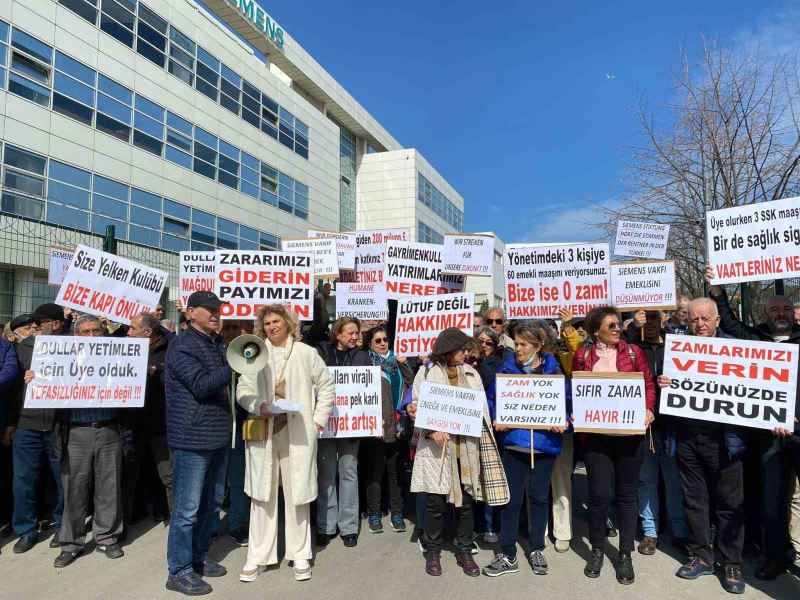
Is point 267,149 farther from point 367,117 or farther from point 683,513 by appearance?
point 683,513

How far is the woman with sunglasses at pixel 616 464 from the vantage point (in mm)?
4406

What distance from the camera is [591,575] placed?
173 inches

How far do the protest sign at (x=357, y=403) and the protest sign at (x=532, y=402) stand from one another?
4.38 feet

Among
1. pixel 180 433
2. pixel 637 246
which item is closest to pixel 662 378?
pixel 180 433

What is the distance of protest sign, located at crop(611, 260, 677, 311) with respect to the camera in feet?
22.3

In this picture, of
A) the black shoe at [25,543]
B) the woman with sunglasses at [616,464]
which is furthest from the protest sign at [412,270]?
the black shoe at [25,543]

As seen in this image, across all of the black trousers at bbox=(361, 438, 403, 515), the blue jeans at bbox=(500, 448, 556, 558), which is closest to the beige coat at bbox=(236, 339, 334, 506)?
the black trousers at bbox=(361, 438, 403, 515)

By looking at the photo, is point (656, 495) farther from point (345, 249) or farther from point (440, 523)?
point (345, 249)

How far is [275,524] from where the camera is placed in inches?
181

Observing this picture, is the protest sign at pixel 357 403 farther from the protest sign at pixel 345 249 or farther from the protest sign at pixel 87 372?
the protest sign at pixel 345 249

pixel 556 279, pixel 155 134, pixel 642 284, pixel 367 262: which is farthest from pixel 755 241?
pixel 155 134

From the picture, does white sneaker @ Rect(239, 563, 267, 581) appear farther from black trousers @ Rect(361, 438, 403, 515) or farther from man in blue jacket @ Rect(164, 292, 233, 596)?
black trousers @ Rect(361, 438, 403, 515)

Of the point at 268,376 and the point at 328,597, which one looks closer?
the point at 328,597

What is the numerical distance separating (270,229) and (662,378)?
98.7 ft
